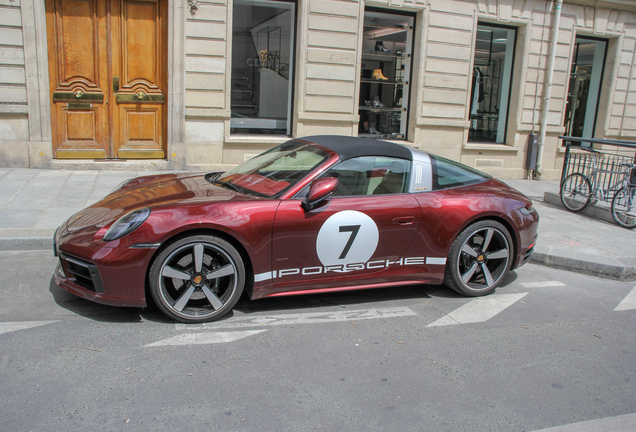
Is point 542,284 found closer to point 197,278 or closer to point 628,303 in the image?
point 628,303

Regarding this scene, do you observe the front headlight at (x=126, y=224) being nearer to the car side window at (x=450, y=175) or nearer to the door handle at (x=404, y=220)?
the door handle at (x=404, y=220)

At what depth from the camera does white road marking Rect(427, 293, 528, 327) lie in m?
4.61

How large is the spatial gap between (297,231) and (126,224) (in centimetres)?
129

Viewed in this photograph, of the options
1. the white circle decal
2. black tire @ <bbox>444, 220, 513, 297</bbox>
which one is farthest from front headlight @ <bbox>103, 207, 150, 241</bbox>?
black tire @ <bbox>444, 220, 513, 297</bbox>

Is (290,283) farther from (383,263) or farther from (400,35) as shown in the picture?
(400,35)

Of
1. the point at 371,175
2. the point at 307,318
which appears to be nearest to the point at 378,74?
the point at 371,175

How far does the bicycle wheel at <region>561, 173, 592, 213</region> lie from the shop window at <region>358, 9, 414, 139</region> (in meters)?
4.26

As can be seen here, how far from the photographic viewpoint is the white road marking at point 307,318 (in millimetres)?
4223

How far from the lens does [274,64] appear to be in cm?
1192

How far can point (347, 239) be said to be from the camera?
4.51 meters

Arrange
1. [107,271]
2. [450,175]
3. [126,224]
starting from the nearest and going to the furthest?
1. [107,271]
2. [126,224]
3. [450,175]

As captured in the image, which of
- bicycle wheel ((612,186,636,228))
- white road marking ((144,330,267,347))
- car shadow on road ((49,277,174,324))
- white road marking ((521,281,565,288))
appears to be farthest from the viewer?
bicycle wheel ((612,186,636,228))

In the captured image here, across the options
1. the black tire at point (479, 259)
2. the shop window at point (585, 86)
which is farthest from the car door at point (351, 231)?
the shop window at point (585, 86)

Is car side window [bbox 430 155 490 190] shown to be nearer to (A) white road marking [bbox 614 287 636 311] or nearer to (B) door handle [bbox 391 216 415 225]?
(B) door handle [bbox 391 216 415 225]
